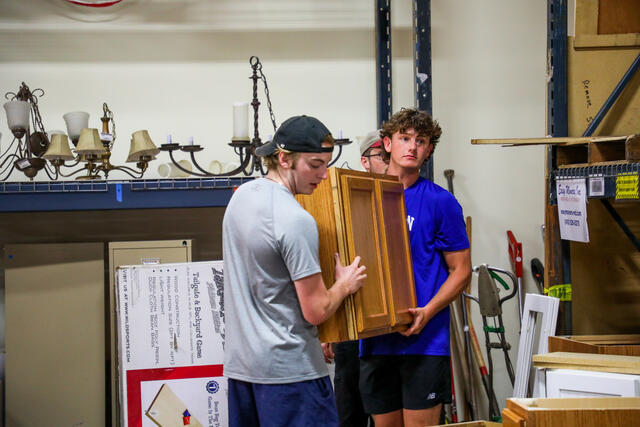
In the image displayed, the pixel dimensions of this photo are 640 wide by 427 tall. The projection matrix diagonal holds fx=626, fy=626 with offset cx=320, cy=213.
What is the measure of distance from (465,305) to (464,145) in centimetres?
99

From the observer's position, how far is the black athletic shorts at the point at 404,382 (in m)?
2.07

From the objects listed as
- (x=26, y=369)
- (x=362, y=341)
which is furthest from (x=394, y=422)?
(x=26, y=369)

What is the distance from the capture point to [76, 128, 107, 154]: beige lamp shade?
2.94 m

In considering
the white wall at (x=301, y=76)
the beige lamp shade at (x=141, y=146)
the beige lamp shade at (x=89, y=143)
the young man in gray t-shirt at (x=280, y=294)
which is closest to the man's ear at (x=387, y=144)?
the young man in gray t-shirt at (x=280, y=294)

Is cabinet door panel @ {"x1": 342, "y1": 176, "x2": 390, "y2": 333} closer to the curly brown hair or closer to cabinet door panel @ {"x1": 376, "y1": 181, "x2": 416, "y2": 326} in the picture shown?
cabinet door panel @ {"x1": 376, "y1": 181, "x2": 416, "y2": 326}

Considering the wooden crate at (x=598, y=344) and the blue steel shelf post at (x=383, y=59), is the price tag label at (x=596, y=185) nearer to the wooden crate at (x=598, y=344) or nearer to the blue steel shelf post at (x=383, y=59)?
the wooden crate at (x=598, y=344)

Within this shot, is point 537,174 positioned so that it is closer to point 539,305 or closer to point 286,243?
point 539,305

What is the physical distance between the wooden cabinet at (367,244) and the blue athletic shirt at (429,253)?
75mm

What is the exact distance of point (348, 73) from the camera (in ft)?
13.0

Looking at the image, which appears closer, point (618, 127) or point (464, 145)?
point (618, 127)

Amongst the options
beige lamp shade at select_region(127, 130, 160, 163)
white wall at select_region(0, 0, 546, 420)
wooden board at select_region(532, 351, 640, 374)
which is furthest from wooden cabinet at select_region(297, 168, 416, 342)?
white wall at select_region(0, 0, 546, 420)

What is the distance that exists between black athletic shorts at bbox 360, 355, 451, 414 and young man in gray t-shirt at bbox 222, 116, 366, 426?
1.55ft

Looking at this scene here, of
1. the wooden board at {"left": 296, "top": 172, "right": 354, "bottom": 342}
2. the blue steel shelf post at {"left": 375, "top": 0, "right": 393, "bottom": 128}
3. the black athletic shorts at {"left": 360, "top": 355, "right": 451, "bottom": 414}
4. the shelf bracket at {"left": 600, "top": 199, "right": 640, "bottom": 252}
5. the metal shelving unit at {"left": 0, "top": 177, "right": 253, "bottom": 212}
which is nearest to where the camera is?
the wooden board at {"left": 296, "top": 172, "right": 354, "bottom": 342}

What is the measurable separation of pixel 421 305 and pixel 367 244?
37 centimetres
